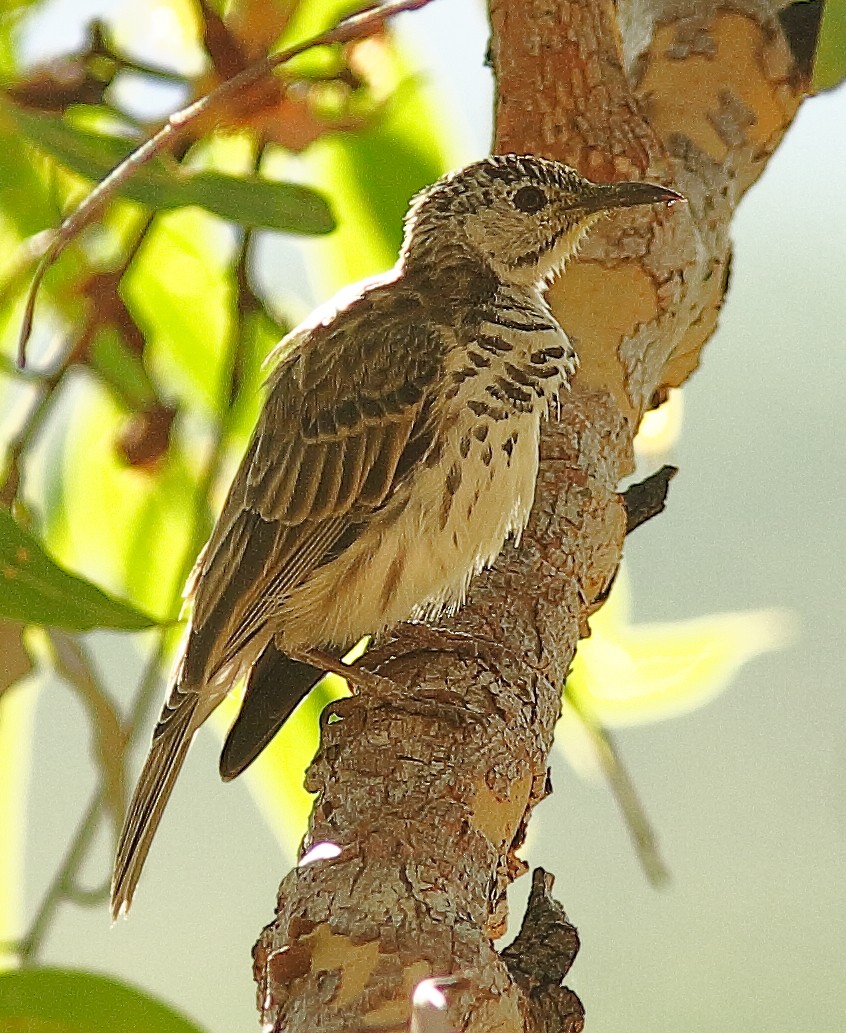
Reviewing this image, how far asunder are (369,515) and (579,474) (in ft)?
0.75

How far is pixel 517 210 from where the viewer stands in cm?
170

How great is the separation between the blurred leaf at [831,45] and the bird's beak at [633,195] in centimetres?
18

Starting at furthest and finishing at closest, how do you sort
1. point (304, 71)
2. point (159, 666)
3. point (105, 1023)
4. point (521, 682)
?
point (304, 71) < point (159, 666) < point (521, 682) < point (105, 1023)

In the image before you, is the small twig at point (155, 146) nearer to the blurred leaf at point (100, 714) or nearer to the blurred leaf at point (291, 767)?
the blurred leaf at point (100, 714)

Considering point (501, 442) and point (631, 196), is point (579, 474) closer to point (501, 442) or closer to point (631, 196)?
point (501, 442)

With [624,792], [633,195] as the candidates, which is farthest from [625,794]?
[633,195]

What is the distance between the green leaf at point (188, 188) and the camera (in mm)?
1275

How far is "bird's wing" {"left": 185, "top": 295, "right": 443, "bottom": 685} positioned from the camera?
61.2 inches

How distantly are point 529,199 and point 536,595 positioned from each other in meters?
0.49

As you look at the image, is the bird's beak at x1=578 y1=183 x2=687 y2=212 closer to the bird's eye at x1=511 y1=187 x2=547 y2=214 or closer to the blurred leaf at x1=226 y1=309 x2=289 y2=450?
the bird's eye at x1=511 y1=187 x2=547 y2=214

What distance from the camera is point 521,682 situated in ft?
4.28

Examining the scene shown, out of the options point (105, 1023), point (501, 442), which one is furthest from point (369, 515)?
point (105, 1023)

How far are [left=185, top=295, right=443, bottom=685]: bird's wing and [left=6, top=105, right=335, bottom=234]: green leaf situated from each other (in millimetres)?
281

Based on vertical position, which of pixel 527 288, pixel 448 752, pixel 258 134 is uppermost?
pixel 258 134
